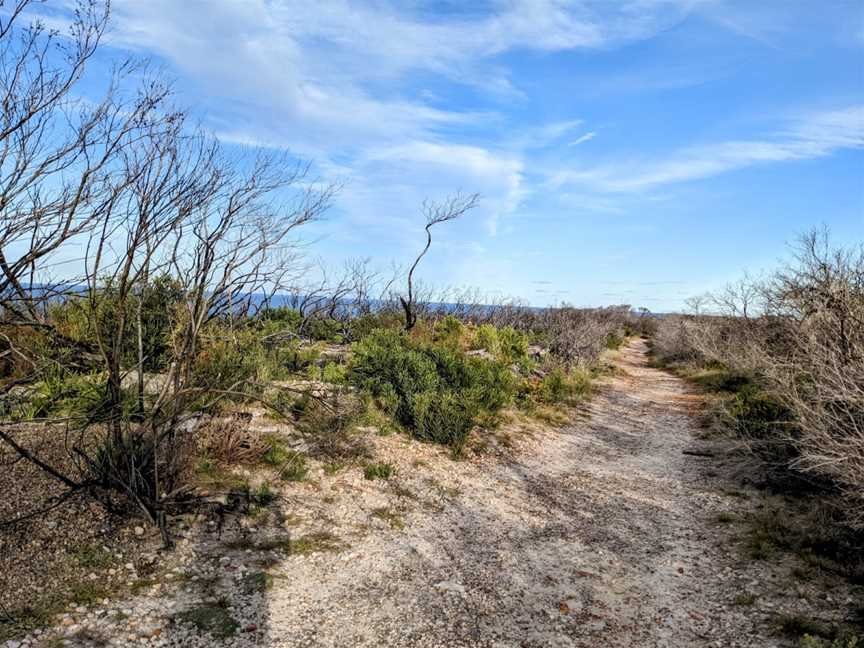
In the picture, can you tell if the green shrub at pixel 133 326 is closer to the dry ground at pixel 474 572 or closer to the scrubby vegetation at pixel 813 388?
the dry ground at pixel 474 572

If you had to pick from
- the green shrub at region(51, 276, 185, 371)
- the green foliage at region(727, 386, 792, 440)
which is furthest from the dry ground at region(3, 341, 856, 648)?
the green shrub at region(51, 276, 185, 371)

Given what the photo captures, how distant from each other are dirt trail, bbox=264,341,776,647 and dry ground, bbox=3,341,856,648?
0.05 feet

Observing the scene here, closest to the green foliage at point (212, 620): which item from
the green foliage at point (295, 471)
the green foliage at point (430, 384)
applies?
the green foliage at point (295, 471)

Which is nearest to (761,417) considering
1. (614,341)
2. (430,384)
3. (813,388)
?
(813,388)

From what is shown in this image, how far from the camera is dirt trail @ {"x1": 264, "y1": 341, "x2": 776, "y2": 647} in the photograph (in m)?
3.83

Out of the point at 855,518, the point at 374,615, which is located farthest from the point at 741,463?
the point at 374,615

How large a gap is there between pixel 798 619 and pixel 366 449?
4942 mm

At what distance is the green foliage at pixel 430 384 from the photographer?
8273 millimetres

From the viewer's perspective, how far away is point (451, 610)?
4105 millimetres

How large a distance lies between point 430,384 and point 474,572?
4576 mm

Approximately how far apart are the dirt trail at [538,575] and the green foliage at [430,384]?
1.05 m

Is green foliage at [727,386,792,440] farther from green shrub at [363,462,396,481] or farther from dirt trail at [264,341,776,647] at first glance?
green shrub at [363,462,396,481]

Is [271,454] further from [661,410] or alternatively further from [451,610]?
[661,410]

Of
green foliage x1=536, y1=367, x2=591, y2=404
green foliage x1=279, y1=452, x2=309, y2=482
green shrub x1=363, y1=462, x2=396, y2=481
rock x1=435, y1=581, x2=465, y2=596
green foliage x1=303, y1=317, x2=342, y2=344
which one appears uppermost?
green foliage x1=303, y1=317, x2=342, y2=344
